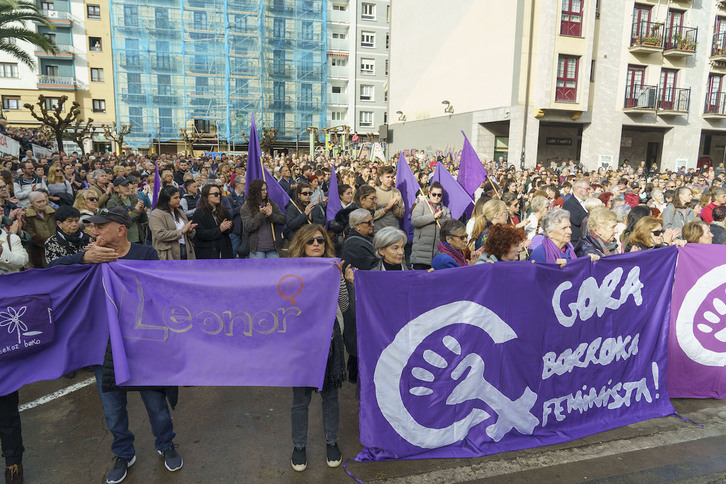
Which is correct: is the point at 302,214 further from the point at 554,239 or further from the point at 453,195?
the point at 554,239

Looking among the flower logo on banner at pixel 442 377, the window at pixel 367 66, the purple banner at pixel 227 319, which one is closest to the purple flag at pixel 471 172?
the flower logo on banner at pixel 442 377

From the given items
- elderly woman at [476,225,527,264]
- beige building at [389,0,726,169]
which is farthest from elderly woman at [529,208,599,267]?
beige building at [389,0,726,169]

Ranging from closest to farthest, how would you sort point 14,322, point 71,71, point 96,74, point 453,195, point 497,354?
point 14,322 → point 497,354 → point 453,195 → point 71,71 → point 96,74

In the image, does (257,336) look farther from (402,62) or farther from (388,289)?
(402,62)

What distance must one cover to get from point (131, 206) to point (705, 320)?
817 cm

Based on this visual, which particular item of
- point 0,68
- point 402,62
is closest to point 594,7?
point 402,62

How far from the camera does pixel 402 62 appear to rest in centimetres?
3750

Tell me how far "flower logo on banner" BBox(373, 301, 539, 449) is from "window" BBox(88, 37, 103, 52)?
53250 millimetres

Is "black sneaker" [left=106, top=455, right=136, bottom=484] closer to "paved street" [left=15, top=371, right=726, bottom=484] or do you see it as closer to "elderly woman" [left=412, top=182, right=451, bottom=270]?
"paved street" [left=15, top=371, right=726, bottom=484]

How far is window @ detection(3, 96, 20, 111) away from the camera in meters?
44.5

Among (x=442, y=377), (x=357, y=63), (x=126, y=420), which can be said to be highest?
(x=357, y=63)

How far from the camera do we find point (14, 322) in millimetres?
3350

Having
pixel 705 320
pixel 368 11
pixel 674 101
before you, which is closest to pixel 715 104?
pixel 674 101

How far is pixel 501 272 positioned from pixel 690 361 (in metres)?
2.40
